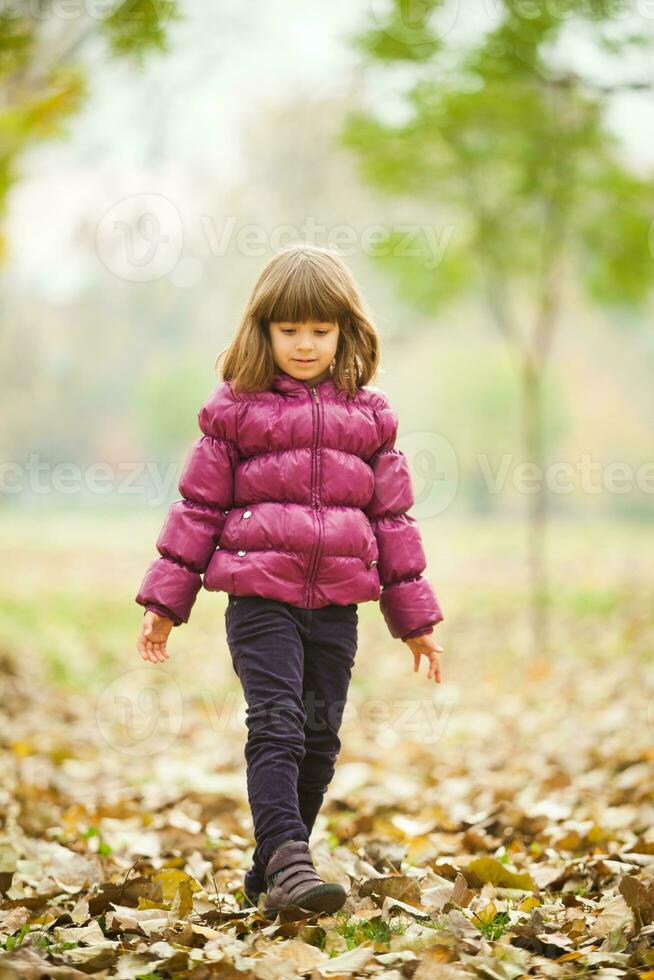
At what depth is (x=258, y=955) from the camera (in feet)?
7.33

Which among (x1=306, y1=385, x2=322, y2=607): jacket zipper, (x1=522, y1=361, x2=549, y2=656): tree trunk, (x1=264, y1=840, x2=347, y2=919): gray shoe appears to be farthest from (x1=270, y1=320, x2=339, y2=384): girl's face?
(x1=522, y1=361, x2=549, y2=656): tree trunk

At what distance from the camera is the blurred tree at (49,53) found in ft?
21.3

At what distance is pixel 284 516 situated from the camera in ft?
9.18

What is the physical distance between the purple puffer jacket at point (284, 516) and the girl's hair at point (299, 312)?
6cm

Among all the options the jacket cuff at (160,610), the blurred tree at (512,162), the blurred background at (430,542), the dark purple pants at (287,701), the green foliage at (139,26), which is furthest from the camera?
the blurred tree at (512,162)

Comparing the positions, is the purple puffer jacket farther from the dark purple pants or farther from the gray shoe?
the gray shoe

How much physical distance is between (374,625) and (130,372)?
101 feet

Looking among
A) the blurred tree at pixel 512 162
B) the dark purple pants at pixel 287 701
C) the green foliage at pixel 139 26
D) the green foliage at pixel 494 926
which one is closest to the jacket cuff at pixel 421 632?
the dark purple pants at pixel 287 701

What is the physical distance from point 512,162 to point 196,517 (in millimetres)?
7622

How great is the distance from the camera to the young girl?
2.77 m

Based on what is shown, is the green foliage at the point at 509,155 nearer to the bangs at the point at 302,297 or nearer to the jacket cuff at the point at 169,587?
the bangs at the point at 302,297

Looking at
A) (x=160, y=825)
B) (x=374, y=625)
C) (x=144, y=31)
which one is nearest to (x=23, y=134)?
(x=144, y=31)

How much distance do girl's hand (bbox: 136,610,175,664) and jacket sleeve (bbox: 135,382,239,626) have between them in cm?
3

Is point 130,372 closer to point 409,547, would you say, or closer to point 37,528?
point 37,528
